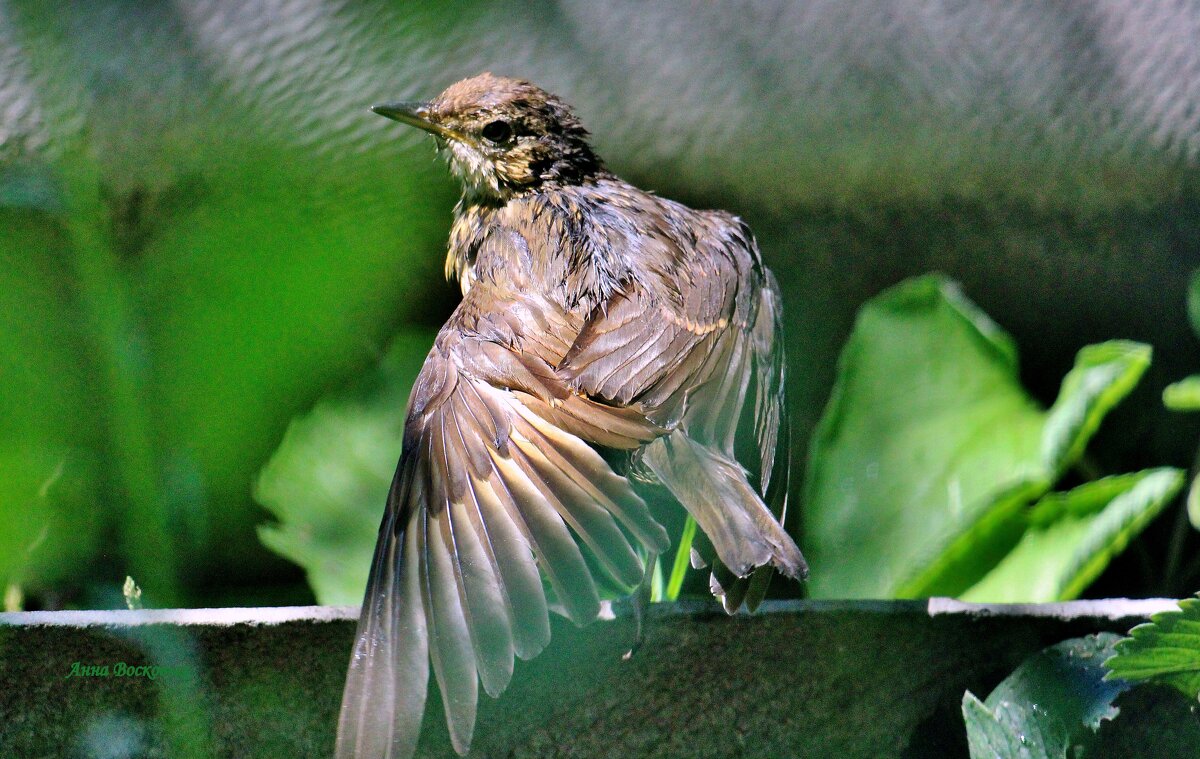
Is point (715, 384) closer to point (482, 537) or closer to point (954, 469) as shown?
point (482, 537)

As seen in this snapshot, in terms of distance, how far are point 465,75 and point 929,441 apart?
4.76 ft

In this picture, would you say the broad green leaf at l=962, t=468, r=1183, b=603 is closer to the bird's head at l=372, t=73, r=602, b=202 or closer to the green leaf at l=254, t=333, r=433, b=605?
the bird's head at l=372, t=73, r=602, b=202

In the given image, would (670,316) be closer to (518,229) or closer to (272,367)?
(518,229)

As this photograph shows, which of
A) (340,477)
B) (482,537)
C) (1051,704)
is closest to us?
(482,537)

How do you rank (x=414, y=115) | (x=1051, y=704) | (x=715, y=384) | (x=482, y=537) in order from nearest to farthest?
(x=482, y=537)
(x=1051, y=704)
(x=715, y=384)
(x=414, y=115)

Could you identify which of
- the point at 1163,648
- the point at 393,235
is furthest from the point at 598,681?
the point at 393,235

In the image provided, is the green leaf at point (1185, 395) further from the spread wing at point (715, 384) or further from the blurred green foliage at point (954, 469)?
the spread wing at point (715, 384)

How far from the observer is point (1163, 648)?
1.87 m

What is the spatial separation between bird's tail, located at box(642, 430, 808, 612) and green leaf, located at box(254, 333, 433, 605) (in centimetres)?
107

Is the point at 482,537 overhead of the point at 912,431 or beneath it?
overhead

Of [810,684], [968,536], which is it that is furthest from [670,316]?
[968,536]

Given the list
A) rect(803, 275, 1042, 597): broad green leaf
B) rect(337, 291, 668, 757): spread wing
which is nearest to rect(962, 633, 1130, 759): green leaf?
rect(337, 291, 668, 757): spread wing

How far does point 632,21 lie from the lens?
10.1ft

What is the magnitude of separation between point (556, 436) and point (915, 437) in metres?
1.41
